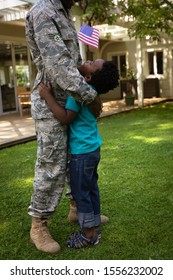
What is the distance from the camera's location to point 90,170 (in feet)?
7.30

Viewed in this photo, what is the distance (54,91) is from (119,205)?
1299 millimetres

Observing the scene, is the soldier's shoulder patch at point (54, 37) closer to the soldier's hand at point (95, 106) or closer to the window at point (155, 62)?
the soldier's hand at point (95, 106)

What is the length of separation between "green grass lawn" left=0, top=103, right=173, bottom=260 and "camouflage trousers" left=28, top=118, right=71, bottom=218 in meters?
0.32

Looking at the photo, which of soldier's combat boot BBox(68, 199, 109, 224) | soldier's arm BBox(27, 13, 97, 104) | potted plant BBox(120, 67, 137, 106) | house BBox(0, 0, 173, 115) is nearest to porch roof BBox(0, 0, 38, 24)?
house BBox(0, 0, 173, 115)

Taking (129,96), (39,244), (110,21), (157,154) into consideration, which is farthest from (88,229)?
(129,96)

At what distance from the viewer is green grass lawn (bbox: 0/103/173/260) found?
7.44ft

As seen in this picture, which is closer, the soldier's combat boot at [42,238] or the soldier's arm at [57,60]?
the soldier's arm at [57,60]

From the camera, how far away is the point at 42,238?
2.31 metres

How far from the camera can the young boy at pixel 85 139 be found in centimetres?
211

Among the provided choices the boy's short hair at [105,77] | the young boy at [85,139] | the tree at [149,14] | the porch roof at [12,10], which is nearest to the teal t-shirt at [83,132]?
the young boy at [85,139]

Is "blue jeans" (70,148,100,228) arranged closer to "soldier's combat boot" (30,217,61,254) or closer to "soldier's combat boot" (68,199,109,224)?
"soldier's combat boot" (30,217,61,254)

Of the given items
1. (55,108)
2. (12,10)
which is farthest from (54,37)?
(12,10)

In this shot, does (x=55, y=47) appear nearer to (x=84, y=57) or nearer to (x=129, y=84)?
(x=84, y=57)
